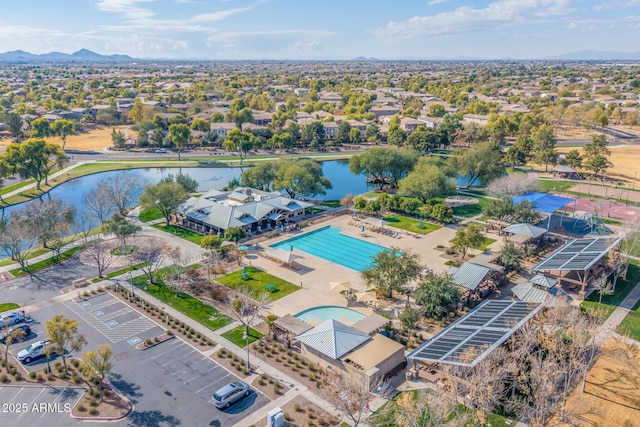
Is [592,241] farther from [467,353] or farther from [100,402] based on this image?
[100,402]

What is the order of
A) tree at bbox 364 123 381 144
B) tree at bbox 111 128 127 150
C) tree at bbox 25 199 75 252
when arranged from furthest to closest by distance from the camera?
tree at bbox 364 123 381 144, tree at bbox 111 128 127 150, tree at bbox 25 199 75 252

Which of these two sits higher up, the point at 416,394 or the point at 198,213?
the point at 198,213

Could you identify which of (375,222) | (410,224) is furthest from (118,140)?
(410,224)

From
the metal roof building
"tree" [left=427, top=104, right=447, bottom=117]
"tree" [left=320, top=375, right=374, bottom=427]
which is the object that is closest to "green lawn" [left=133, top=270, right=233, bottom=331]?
"tree" [left=320, top=375, right=374, bottom=427]

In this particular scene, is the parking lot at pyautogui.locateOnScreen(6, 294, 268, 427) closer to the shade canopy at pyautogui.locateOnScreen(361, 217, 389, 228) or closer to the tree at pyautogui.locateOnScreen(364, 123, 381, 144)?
the shade canopy at pyautogui.locateOnScreen(361, 217, 389, 228)

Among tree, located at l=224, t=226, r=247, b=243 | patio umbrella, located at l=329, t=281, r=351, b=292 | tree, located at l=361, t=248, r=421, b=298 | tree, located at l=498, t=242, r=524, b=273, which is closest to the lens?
tree, located at l=361, t=248, r=421, b=298

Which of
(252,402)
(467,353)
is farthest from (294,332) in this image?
(467,353)

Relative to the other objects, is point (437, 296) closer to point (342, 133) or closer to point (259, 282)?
point (259, 282)

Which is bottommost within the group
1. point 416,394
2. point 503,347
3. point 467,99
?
point 416,394
